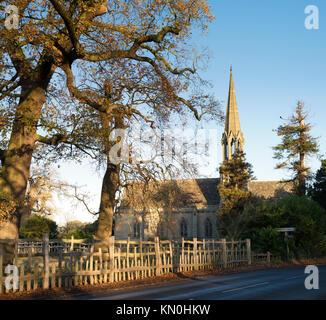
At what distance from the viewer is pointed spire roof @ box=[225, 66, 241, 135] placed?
71.1 meters

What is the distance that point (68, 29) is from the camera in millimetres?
13805

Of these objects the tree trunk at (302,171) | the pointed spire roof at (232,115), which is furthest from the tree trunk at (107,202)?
the pointed spire roof at (232,115)

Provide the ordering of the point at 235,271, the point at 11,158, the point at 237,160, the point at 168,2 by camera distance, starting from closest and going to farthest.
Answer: the point at 11,158 → the point at 168,2 → the point at 235,271 → the point at 237,160

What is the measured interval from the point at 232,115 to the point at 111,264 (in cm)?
5872

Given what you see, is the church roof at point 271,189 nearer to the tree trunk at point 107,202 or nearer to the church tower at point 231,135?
the church tower at point 231,135

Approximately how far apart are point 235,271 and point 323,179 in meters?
27.4

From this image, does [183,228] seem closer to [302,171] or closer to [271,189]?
[271,189]

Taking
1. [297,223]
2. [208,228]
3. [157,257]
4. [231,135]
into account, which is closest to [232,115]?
[231,135]

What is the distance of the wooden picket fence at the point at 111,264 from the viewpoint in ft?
47.0

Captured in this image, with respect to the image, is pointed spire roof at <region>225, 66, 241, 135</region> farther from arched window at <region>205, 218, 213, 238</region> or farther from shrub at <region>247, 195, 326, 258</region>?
shrub at <region>247, 195, 326, 258</region>

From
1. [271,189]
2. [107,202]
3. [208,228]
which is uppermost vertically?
[271,189]

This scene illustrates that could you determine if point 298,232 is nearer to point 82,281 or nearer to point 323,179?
point 323,179

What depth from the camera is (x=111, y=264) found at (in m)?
17.0
